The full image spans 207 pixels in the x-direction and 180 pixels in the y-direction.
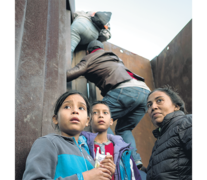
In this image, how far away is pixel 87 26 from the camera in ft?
12.8

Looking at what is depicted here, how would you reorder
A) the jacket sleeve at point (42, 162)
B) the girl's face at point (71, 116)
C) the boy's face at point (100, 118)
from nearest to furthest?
the jacket sleeve at point (42, 162) < the girl's face at point (71, 116) < the boy's face at point (100, 118)

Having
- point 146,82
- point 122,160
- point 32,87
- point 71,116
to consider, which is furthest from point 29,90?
point 146,82

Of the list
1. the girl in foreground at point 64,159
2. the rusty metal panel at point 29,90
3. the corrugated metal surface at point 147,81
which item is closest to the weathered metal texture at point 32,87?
the rusty metal panel at point 29,90

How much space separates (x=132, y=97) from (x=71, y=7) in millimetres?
2535

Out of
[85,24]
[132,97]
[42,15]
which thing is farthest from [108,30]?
[42,15]

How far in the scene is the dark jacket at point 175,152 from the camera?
1457 mm

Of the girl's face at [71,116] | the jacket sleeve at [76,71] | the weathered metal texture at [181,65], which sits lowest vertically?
the girl's face at [71,116]

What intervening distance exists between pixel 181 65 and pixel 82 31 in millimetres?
2025

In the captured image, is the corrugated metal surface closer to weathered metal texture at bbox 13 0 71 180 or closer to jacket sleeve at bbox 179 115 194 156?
weathered metal texture at bbox 13 0 71 180

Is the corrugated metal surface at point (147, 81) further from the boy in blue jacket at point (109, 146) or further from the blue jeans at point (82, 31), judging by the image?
the boy in blue jacket at point (109, 146)

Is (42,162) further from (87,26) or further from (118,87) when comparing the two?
(87,26)

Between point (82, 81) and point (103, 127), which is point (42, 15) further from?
point (82, 81)

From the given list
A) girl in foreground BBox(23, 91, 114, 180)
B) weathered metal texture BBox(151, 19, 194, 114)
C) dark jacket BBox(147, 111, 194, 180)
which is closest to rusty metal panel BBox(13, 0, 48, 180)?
girl in foreground BBox(23, 91, 114, 180)
